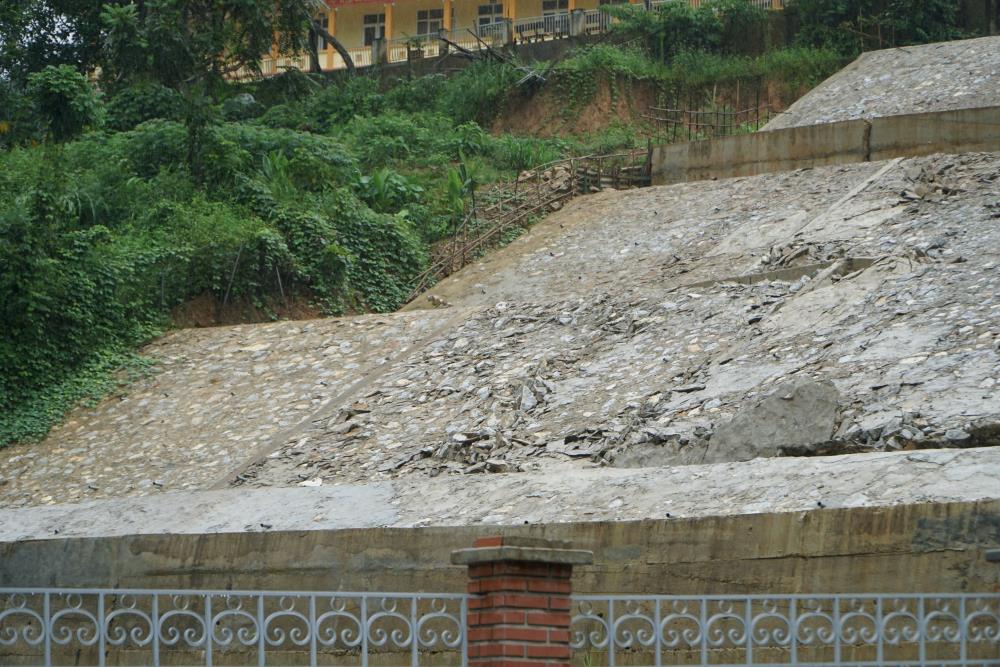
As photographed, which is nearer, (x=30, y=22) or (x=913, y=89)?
(x=913, y=89)

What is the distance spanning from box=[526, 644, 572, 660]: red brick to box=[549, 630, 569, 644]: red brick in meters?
0.03

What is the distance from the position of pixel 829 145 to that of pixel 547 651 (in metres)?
17.3

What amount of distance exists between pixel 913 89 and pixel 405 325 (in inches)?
474

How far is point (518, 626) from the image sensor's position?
5840 mm

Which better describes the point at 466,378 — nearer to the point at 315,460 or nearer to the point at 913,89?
the point at 315,460

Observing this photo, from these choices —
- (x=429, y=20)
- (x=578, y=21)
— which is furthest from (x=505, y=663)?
(x=429, y=20)

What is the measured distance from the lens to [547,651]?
589cm

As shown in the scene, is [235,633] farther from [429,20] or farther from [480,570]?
[429,20]

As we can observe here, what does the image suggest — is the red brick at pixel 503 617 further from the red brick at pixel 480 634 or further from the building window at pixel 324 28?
the building window at pixel 324 28

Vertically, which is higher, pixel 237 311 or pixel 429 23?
pixel 429 23

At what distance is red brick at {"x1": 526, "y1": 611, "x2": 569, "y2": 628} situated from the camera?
587 centimetres

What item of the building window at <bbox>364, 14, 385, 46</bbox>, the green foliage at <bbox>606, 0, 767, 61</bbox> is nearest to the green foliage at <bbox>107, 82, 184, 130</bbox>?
the green foliage at <bbox>606, 0, 767, 61</bbox>

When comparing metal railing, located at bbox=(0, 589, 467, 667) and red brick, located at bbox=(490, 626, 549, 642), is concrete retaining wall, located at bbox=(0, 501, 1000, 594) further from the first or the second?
red brick, located at bbox=(490, 626, 549, 642)

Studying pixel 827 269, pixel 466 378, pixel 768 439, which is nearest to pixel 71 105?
pixel 466 378
